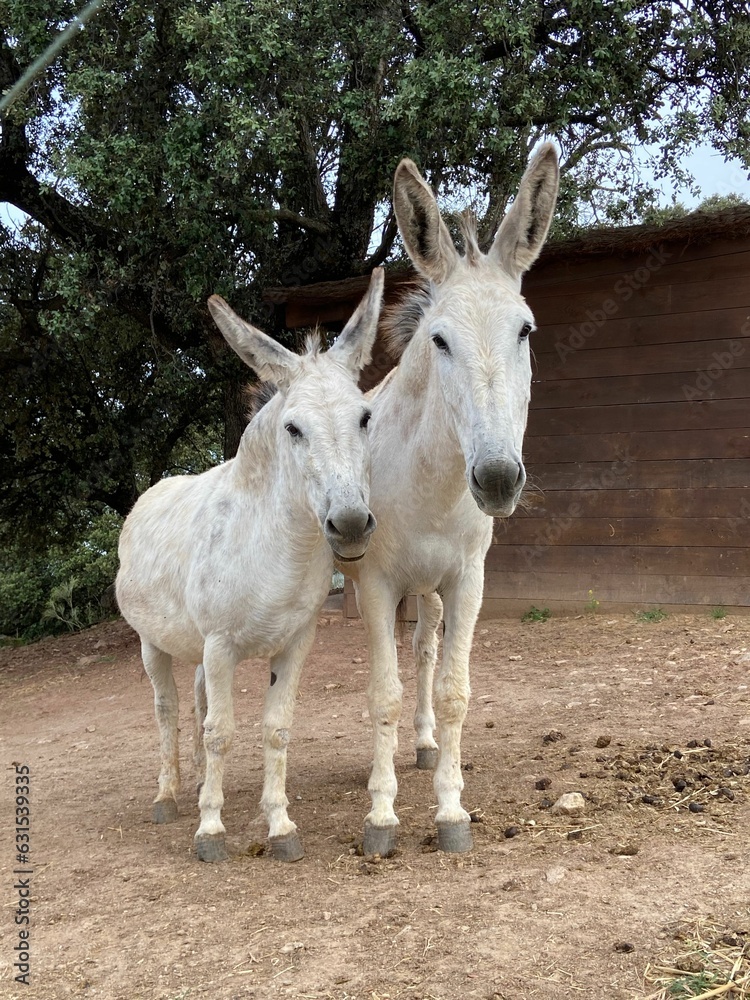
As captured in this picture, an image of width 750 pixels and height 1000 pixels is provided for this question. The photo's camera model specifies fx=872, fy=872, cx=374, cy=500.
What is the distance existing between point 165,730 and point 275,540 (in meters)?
1.65

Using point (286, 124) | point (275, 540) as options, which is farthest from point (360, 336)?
point (286, 124)

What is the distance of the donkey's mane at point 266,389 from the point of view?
3958mm

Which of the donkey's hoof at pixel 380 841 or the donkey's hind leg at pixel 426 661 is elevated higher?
the donkey's hind leg at pixel 426 661

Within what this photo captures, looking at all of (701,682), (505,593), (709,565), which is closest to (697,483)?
(709,565)

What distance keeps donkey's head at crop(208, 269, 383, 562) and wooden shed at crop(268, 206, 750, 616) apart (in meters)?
5.21

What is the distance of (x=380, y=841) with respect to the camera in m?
3.66

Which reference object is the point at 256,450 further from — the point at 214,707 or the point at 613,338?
the point at 613,338

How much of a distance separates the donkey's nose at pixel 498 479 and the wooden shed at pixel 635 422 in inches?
241

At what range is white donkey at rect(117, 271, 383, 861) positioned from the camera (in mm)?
3537

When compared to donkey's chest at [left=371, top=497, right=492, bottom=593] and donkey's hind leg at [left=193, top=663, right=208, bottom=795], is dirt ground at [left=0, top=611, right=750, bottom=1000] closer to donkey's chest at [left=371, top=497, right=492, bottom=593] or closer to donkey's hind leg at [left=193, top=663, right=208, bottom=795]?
donkey's hind leg at [left=193, top=663, right=208, bottom=795]

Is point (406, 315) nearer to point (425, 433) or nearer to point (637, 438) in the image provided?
point (425, 433)

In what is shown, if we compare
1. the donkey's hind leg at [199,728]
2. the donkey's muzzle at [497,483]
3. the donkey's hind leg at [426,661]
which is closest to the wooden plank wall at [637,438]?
the donkey's hind leg at [426,661]

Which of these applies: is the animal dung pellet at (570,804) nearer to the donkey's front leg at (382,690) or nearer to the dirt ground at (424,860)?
the dirt ground at (424,860)

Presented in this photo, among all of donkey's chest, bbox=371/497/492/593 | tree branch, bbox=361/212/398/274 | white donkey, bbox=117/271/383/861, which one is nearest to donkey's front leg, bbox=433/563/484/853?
donkey's chest, bbox=371/497/492/593
